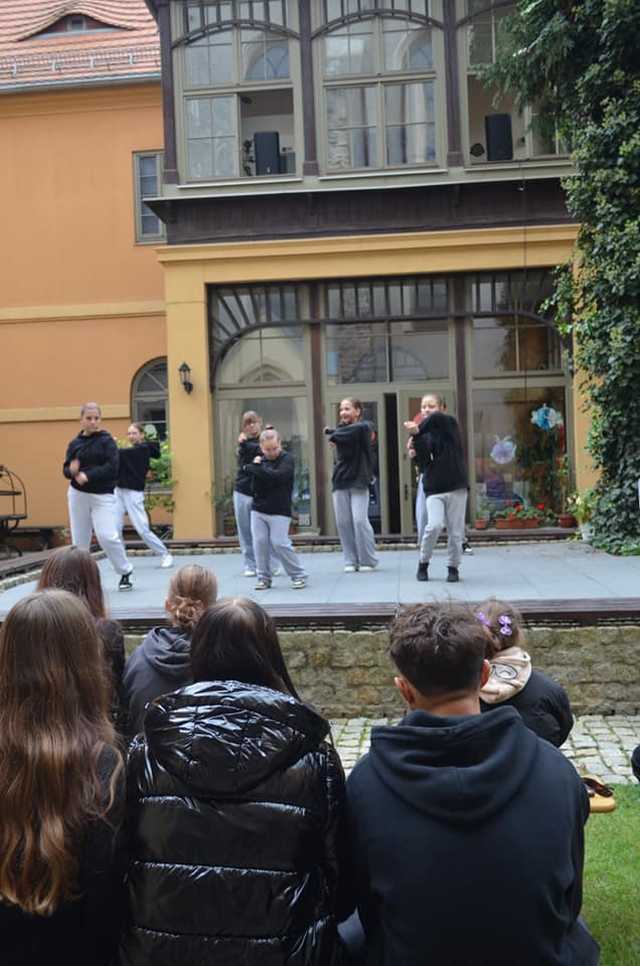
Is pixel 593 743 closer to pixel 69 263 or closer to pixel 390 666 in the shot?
pixel 390 666

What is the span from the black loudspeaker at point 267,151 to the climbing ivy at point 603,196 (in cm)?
441

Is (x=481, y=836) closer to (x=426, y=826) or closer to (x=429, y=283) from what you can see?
(x=426, y=826)

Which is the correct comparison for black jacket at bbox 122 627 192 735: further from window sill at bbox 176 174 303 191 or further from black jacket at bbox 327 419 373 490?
window sill at bbox 176 174 303 191

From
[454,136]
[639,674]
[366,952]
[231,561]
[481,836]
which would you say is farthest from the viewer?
[454,136]

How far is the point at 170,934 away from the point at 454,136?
50.1 ft

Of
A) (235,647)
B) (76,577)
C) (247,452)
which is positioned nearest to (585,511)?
(247,452)

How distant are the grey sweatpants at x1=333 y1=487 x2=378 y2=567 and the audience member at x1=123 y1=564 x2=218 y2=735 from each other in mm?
5744

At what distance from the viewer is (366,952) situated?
8.02 ft

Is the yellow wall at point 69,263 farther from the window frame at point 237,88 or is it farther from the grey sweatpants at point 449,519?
the grey sweatpants at point 449,519

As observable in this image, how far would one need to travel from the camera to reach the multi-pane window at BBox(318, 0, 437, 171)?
52.1 feet

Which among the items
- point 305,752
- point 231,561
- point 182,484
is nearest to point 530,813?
point 305,752

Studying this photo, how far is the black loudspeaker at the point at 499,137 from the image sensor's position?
16.0m

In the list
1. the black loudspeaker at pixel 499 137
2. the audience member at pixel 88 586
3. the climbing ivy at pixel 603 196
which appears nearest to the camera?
the audience member at pixel 88 586

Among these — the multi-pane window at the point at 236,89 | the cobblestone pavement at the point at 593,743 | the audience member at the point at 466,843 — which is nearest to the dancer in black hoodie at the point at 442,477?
the cobblestone pavement at the point at 593,743
